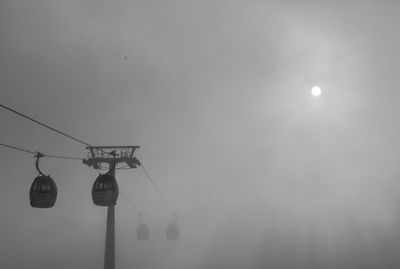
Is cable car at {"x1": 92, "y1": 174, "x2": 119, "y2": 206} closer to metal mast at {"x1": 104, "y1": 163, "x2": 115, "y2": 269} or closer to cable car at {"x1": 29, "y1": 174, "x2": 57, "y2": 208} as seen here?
cable car at {"x1": 29, "y1": 174, "x2": 57, "y2": 208}

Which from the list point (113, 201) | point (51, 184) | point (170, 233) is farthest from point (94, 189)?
point (170, 233)

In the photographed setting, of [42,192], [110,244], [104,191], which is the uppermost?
[104,191]

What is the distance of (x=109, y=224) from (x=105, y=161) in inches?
242

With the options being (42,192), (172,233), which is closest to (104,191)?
(42,192)

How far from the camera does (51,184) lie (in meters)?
23.7

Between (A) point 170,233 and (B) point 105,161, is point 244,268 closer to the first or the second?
(A) point 170,233

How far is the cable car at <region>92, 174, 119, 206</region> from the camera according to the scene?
2842 cm

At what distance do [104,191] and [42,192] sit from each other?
5.63 meters

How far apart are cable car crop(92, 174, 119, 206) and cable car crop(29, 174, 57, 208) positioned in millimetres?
5048

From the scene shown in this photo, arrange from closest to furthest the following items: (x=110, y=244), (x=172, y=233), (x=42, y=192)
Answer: (x=42, y=192), (x=110, y=244), (x=172, y=233)

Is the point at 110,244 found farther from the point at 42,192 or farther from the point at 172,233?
the point at 172,233

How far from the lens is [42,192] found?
23.4 m

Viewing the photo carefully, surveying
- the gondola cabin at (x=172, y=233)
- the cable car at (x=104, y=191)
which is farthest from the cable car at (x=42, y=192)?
the gondola cabin at (x=172, y=233)

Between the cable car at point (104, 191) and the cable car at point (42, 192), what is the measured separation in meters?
5.05
